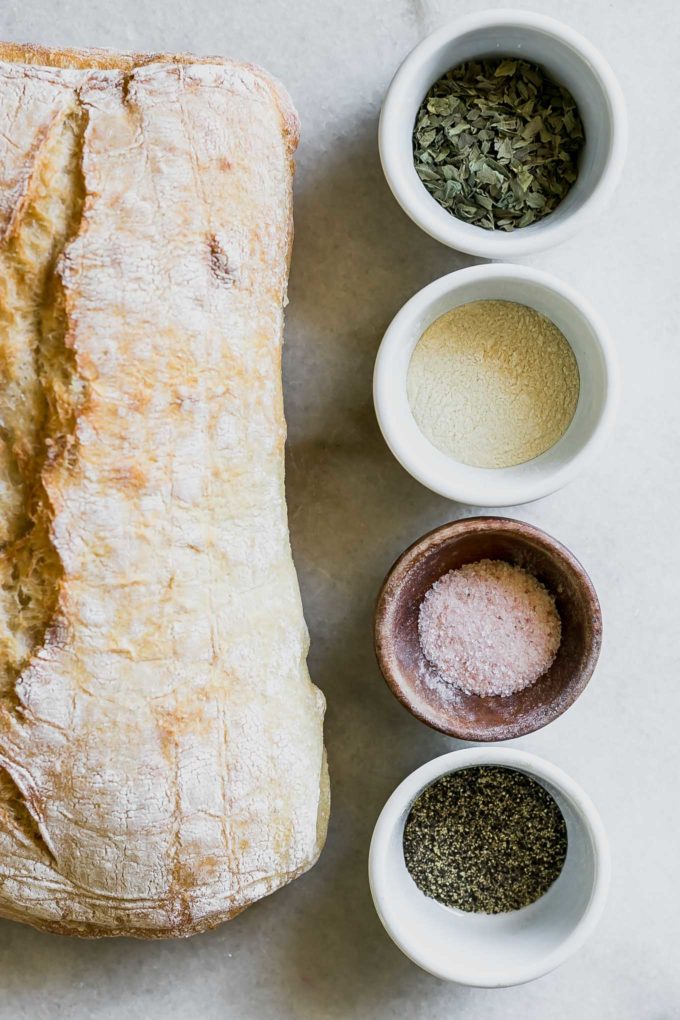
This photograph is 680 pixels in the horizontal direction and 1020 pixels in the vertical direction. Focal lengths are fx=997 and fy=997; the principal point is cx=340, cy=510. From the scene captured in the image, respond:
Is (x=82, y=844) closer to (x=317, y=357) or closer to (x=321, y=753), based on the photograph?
(x=321, y=753)

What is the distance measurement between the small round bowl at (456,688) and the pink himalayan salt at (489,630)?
0.02 meters

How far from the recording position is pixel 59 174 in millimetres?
1412

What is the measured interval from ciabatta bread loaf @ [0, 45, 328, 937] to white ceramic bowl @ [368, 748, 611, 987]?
0.24 m

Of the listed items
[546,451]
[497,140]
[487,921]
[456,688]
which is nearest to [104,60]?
[497,140]

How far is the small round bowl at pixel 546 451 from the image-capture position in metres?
1.58

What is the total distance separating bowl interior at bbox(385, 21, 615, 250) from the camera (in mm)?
1564

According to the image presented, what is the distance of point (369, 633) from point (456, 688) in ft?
0.69

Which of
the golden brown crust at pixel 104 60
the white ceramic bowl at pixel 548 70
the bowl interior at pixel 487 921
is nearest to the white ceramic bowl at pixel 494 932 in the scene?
the bowl interior at pixel 487 921

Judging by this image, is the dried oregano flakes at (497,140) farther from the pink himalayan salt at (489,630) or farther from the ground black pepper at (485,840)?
the ground black pepper at (485,840)

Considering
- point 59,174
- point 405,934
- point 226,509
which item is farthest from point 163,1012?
point 59,174

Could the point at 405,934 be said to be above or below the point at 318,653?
below

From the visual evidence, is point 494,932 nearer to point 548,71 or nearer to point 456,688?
point 456,688

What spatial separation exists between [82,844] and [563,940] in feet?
2.60

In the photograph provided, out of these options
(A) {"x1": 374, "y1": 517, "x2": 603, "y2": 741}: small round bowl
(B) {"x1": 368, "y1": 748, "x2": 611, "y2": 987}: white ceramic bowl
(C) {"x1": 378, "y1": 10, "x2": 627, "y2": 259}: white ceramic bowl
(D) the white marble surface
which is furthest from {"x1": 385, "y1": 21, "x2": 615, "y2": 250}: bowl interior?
(B) {"x1": 368, "y1": 748, "x2": 611, "y2": 987}: white ceramic bowl
